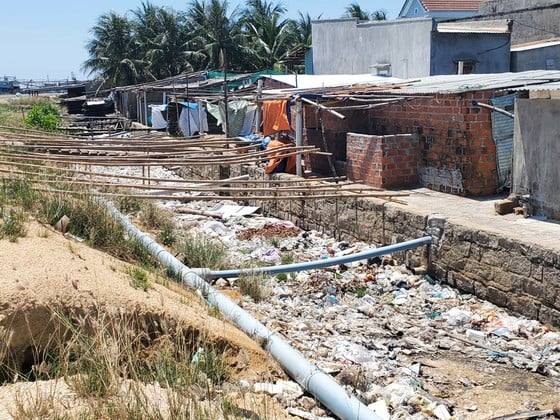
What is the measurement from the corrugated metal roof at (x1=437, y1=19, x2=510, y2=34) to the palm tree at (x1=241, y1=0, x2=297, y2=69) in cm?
1594

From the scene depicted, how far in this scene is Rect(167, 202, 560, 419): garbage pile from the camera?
523cm

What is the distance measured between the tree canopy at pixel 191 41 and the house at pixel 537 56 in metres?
18.3

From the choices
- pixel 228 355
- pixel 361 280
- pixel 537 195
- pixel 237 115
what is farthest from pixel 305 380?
pixel 237 115

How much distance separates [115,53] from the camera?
43.3 meters

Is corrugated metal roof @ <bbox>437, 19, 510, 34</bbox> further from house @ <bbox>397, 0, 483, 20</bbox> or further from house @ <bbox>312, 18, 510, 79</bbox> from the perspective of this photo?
house @ <bbox>397, 0, 483, 20</bbox>

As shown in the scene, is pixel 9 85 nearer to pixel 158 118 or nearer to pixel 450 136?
pixel 158 118

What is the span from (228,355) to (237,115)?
14.1 meters

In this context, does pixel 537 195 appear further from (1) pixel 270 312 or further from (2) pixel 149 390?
(2) pixel 149 390

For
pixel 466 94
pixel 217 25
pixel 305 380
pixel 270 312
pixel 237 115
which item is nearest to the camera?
pixel 305 380

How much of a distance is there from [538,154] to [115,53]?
3913cm

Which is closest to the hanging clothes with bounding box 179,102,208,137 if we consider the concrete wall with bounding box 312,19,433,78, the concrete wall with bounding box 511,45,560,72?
the concrete wall with bounding box 312,19,433,78

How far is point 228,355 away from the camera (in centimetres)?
493

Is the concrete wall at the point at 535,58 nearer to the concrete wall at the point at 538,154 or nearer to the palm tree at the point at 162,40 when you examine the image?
the concrete wall at the point at 538,154

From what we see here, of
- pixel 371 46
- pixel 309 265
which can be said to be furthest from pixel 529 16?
pixel 309 265
